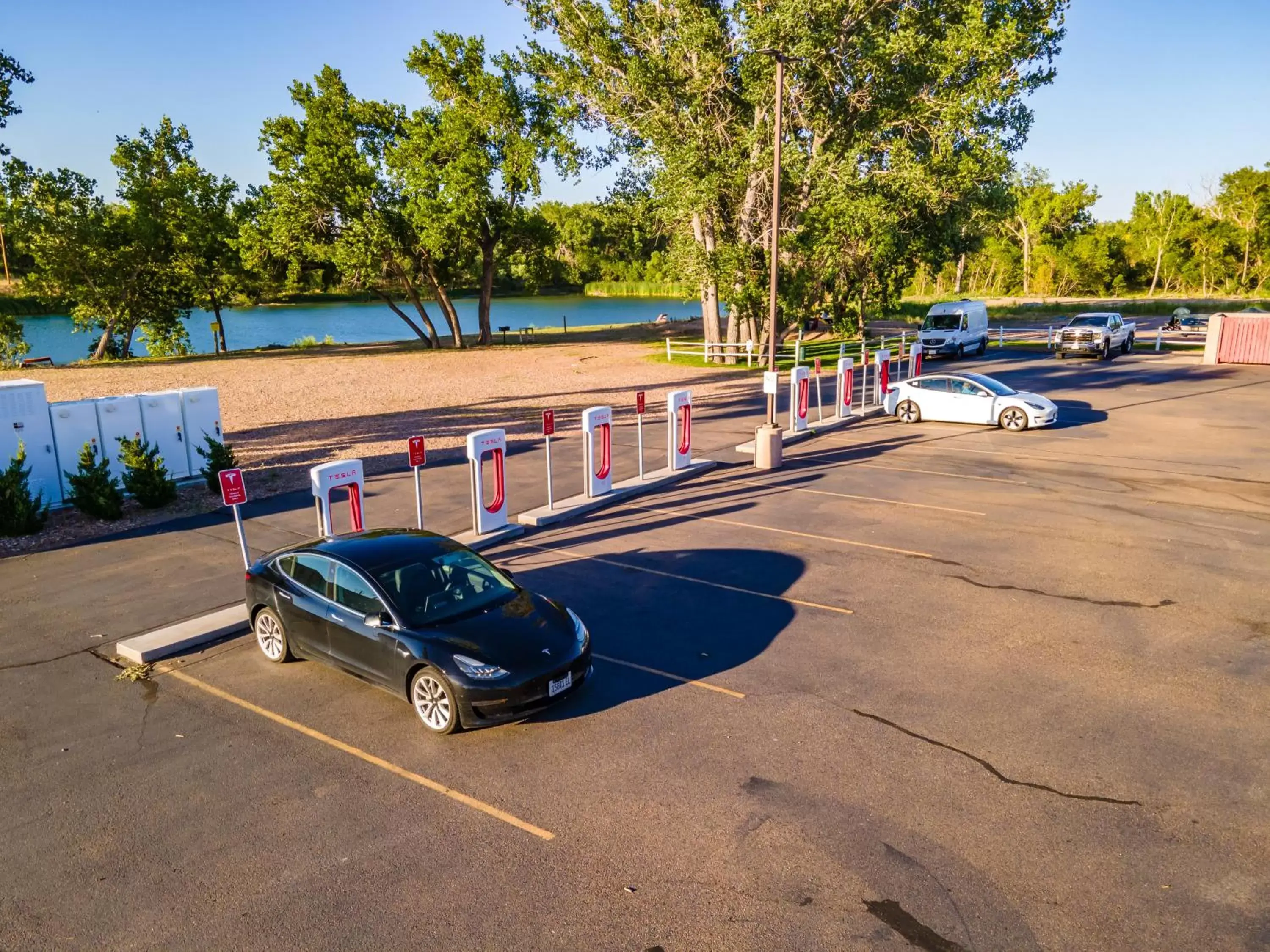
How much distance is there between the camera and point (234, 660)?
9406mm

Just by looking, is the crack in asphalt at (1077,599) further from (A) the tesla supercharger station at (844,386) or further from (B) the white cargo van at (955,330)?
(B) the white cargo van at (955,330)

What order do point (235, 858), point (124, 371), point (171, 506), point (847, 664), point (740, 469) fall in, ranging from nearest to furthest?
point (235, 858) → point (847, 664) → point (171, 506) → point (740, 469) → point (124, 371)

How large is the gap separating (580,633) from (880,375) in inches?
823

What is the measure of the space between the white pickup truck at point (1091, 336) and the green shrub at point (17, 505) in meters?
36.2

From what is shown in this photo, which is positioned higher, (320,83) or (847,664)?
(320,83)

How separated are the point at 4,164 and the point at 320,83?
15934mm

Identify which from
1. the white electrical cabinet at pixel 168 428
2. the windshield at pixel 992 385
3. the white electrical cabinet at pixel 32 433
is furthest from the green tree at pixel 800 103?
the white electrical cabinet at pixel 32 433

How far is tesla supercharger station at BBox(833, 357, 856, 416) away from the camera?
2345 centimetres

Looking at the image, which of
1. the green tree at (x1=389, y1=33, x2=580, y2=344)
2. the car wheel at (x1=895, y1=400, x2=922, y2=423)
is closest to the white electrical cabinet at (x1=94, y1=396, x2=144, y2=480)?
the car wheel at (x1=895, y1=400, x2=922, y2=423)

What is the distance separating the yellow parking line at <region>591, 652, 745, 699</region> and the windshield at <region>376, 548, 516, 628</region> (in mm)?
1241

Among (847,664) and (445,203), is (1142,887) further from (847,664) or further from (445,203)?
(445,203)

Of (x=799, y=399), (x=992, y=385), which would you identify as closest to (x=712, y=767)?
(x=799, y=399)

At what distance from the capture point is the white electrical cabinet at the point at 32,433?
14430 millimetres

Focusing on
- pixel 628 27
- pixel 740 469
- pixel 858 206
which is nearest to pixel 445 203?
pixel 628 27
